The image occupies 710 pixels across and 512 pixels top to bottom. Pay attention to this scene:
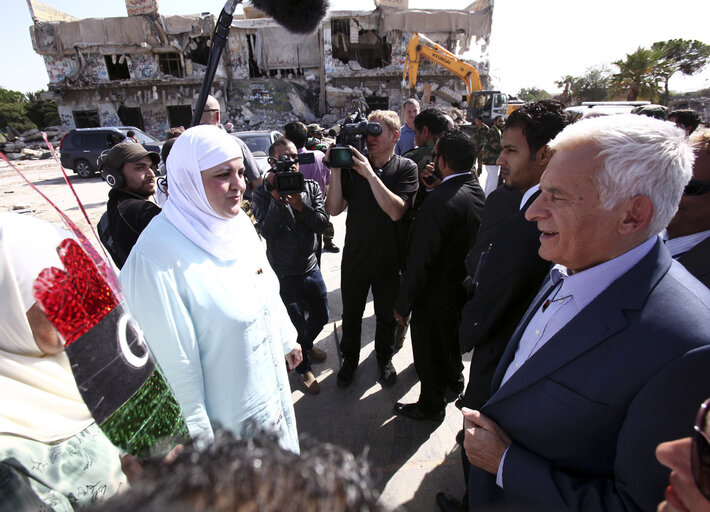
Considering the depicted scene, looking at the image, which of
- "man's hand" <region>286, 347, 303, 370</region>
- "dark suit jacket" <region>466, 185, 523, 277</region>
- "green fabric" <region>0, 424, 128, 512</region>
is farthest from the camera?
"man's hand" <region>286, 347, 303, 370</region>

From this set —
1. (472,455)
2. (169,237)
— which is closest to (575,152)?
(472,455)

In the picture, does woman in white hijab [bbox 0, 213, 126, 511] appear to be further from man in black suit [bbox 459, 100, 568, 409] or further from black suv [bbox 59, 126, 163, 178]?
black suv [bbox 59, 126, 163, 178]

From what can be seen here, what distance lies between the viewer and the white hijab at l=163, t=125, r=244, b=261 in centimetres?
149

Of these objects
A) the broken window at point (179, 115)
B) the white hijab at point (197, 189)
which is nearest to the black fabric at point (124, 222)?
the white hijab at point (197, 189)

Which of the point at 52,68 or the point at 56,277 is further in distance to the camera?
the point at 52,68

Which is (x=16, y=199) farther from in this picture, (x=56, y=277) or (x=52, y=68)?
(x=52, y=68)

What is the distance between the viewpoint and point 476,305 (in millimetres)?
1795

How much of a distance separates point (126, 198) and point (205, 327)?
1.74 meters

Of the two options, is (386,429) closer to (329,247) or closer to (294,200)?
(294,200)

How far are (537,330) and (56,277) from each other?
4.46 feet

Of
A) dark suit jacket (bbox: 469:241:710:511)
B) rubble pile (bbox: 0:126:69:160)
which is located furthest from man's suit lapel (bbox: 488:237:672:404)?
rubble pile (bbox: 0:126:69:160)

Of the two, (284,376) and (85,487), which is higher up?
(85,487)

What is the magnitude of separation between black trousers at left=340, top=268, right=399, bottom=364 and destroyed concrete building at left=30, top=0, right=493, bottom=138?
71.0 ft

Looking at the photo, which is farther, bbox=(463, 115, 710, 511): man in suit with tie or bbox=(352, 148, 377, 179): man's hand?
bbox=(352, 148, 377, 179): man's hand
